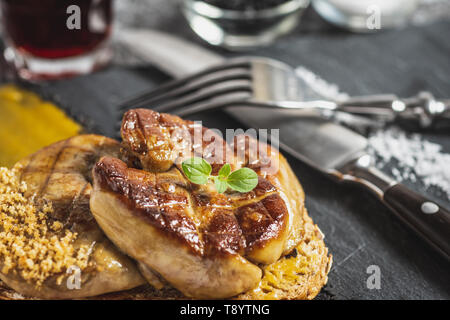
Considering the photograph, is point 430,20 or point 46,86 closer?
point 46,86

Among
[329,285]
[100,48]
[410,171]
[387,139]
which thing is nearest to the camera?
[329,285]

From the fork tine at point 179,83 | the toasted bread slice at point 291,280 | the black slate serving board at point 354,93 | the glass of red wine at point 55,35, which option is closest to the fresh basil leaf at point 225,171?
the toasted bread slice at point 291,280

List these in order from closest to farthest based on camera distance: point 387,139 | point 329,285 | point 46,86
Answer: point 329,285
point 387,139
point 46,86

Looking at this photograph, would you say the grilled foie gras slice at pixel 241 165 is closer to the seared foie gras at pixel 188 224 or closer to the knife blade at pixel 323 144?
the seared foie gras at pixel 188 224

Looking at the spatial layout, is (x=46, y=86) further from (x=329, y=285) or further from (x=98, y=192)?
(x=329, y=285)

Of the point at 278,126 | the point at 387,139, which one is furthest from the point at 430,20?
the point at 278,126
